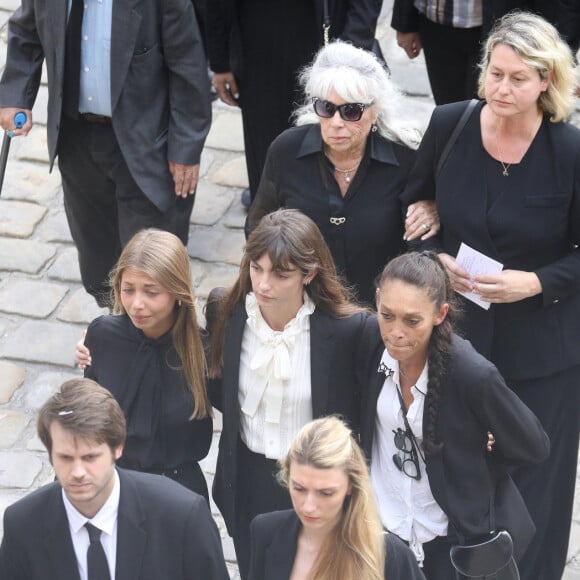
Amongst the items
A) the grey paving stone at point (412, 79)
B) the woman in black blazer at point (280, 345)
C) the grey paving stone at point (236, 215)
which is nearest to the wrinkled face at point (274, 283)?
the woman in black blazer at point (280, 345)

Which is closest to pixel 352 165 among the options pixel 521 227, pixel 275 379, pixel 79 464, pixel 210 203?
pixel 521 227

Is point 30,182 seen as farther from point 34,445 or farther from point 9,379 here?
point 34,445

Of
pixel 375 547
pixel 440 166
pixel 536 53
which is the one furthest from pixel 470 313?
pixel 375 547

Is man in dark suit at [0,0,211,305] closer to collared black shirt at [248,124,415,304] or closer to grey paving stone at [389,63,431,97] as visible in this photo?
collared black shirt at [248,124,415,304]

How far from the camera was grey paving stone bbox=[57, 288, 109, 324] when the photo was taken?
7375 mm

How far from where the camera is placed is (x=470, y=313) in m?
5.16

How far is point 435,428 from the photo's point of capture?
14.9 feet

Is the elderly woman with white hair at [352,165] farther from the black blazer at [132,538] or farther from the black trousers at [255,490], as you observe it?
the black blazer at [132,538]

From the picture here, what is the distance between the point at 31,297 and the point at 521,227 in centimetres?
339

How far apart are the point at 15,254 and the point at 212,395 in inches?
122

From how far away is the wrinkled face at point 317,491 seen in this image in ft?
12.8

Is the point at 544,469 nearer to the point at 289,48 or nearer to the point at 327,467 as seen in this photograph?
the point at 327,467

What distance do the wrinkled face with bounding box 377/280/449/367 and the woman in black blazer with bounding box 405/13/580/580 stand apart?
2.01 ft

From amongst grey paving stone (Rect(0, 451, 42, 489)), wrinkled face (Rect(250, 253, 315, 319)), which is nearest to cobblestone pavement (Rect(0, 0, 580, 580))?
grey paving stone (Rect(0, 451, 42, 489))
